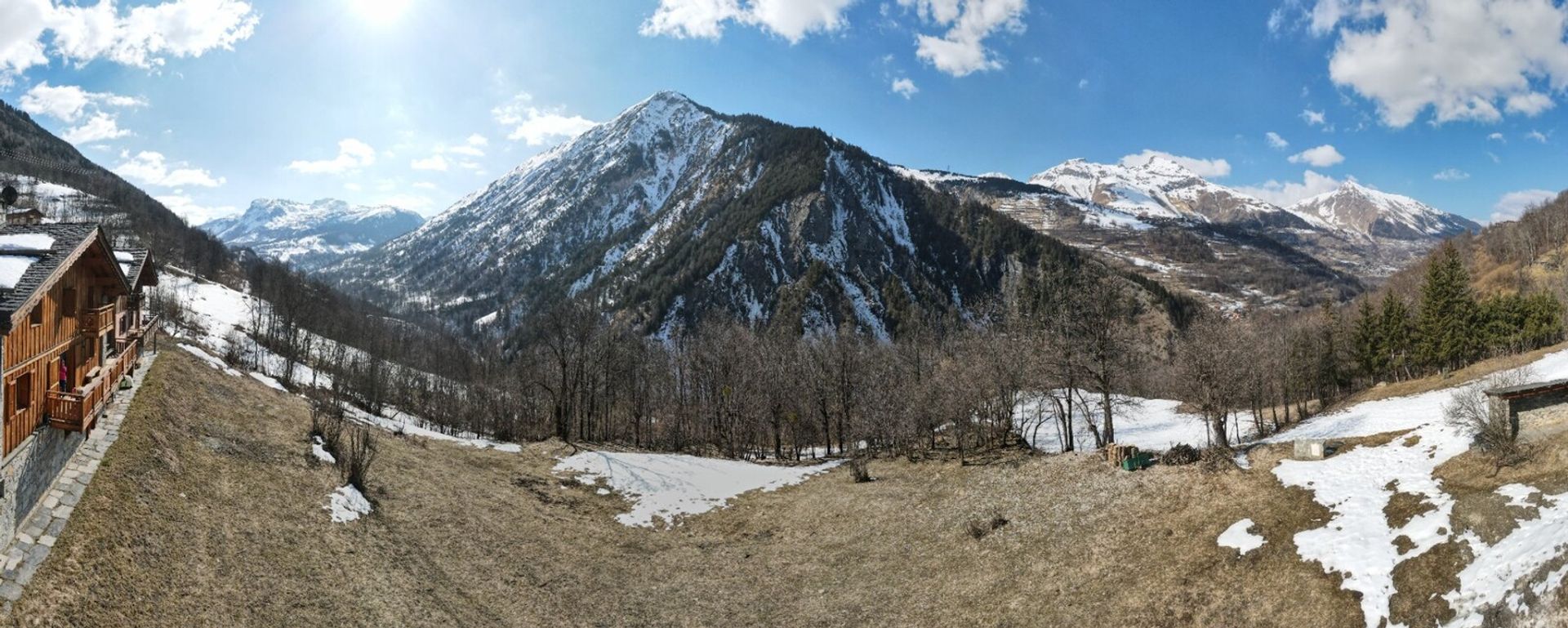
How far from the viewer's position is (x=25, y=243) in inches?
751

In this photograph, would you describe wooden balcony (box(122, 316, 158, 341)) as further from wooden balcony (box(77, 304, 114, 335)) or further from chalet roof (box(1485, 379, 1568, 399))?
chalet roof (box(1485, 379, 1568, 399))

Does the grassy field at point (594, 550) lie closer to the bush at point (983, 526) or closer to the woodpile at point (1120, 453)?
the bush at point (983, 526)

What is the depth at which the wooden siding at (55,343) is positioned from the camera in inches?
655

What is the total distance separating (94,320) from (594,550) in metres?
21.6

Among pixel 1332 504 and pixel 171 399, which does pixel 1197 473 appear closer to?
pixel 1332 504

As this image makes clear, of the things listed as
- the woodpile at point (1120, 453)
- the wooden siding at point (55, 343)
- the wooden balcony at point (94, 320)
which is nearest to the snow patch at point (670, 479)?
the woodpile at point (1120, 453)

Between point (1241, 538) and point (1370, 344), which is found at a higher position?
point (1370, 344)

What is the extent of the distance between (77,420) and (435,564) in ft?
37.3

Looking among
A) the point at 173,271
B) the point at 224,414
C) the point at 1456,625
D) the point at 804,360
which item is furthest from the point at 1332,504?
the point at 173,271

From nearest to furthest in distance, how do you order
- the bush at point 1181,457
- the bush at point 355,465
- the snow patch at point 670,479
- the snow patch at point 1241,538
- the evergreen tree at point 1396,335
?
the snow patch at point 1241,538, the bush at point 355,465, the bush at point 1181,457, the snow patch at point 670,479, the evergreen tree at point 1396,335

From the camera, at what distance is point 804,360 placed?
273 ft

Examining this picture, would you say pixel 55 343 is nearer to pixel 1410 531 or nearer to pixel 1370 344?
pixel 1410 531

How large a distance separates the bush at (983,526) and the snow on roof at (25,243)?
34475 millimetres

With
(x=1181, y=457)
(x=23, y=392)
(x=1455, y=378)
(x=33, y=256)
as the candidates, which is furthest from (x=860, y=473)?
(x=1455, y=378)
